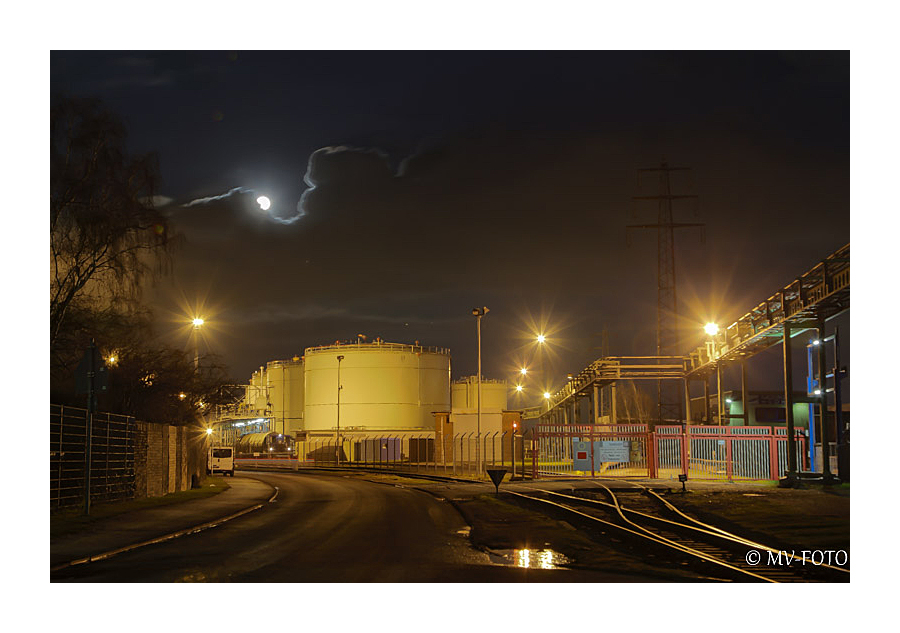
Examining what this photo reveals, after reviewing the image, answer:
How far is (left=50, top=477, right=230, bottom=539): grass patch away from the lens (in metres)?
18.0

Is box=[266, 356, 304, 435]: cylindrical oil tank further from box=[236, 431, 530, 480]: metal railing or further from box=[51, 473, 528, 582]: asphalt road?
box=[51, 473, 528, 582]: asphalt road

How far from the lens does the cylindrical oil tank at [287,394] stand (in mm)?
112938

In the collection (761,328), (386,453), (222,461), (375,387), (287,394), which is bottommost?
(386,453)

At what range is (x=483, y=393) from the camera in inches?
4582

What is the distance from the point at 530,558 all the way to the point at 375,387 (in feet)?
268

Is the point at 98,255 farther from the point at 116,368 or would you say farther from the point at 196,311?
the point at 196,311

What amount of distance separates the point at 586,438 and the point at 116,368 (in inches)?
796

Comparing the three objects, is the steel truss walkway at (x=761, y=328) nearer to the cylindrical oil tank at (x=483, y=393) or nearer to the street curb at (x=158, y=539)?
the street curb at (x=158, y=539)

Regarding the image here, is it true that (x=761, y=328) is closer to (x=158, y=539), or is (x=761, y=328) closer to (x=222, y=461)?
(x=158, y=539)

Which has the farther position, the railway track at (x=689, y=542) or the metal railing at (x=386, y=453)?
the metal railing at (x=386, y=453)

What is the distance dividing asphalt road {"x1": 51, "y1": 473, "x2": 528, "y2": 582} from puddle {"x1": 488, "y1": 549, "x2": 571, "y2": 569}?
32 centimetres

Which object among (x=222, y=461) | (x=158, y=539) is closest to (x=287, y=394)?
(x=222, y=461)

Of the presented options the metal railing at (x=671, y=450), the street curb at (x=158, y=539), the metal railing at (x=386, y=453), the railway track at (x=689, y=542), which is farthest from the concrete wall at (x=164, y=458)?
the metal railing at (x=386, y=453)

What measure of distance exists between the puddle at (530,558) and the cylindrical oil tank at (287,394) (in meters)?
98.9
